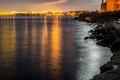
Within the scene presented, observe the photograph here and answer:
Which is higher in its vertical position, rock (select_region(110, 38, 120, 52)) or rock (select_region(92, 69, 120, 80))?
rock (select_region(92, 69, 120, 80))

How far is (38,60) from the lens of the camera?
3155 cm

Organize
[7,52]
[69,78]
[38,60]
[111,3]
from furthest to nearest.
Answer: [111,3], [7,52], [38,60], [69,78]

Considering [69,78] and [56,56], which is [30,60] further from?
[69,78]

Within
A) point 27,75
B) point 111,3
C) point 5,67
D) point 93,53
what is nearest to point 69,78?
point 27,75

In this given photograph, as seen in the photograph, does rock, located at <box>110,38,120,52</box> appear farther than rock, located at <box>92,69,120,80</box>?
Yes

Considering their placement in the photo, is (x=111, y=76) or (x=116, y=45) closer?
(x=111, y=76)

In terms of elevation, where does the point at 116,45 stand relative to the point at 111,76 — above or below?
below

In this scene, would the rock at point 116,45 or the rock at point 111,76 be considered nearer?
the rock at point 111,76

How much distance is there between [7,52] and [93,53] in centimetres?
941

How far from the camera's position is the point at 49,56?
34375 millimetres

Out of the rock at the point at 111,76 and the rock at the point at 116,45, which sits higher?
the rock at the point at 111,76

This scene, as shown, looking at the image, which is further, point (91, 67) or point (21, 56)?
point (21, 56)

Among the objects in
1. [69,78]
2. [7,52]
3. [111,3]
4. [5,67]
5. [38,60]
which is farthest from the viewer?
[111,3]

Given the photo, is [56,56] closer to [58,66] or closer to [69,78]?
[58,66]
